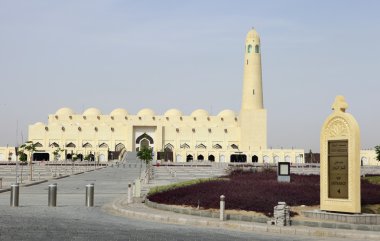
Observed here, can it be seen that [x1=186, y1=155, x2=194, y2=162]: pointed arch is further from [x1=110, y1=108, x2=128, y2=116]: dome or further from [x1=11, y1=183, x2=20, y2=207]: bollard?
[x1=11, y1=183, x2=20, y2=207]: bollard

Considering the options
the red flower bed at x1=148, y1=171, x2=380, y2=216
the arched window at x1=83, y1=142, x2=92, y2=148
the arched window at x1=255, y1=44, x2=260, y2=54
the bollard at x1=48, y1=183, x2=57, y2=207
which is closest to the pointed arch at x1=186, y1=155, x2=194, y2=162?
the arched window at x1=83, y1=142, x2=92, y2=148

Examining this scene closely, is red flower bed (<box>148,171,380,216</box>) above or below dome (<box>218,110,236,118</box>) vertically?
below

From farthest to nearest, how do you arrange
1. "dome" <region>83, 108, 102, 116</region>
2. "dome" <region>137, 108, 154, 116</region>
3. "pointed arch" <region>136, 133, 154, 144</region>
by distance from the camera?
1. "dome" <region>83, 108, 102, 116</region>
2. "dome" <region>137, 108, 154, 116</region>
3. "pointed arch" <region>136, 133, 154, 144</region>

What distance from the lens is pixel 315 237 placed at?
38.2 feet

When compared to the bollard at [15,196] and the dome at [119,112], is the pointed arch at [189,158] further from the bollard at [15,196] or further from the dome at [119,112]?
the bollard at [15,196]

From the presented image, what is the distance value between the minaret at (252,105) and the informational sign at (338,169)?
275 feet

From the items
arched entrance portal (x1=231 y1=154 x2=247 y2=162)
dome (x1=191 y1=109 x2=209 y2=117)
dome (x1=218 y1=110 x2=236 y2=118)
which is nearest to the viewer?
arched entrance portal (x1=231 y1=154 x2=247 y2=162)

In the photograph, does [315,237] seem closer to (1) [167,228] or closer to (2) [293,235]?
(2) [293,235]

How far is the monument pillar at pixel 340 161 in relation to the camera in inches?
523

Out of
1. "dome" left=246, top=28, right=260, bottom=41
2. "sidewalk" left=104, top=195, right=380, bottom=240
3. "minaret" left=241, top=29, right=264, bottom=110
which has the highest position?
"dome" left=246, top=28, right=260, bottom=41

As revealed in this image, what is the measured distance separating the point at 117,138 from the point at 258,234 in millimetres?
99053

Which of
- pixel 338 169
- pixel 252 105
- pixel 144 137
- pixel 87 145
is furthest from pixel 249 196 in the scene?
pixel 87 145

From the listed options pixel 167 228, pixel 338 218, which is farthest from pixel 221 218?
pixel 338 218

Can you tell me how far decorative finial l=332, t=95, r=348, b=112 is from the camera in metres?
13.8
